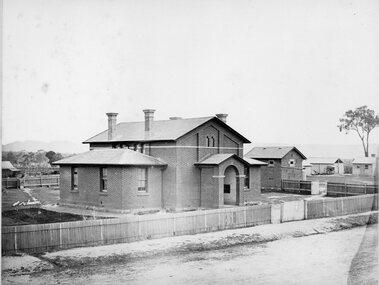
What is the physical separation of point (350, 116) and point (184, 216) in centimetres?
812

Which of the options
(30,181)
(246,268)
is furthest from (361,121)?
(30,181)

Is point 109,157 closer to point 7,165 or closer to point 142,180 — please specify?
point 142,180

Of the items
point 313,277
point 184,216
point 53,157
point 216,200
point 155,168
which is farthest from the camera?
point 216,200

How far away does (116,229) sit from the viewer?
15781 millimetres

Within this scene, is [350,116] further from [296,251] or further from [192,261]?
[192,261]

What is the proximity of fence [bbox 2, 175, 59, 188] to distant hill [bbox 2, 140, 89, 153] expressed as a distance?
3.13 feet

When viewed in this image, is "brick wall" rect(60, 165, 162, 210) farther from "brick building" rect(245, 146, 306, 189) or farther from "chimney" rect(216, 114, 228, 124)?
"brick building" rect(245, 146, 306, 189)

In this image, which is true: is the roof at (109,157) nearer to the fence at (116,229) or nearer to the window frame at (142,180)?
the window frame at (142,180)

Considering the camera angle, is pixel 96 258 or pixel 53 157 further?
pixel 53 157

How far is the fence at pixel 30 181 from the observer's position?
1220 centimetres

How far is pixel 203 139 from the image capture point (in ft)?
85.0

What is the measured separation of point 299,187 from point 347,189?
412 cm

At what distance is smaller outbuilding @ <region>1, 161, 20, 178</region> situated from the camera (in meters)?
11.5

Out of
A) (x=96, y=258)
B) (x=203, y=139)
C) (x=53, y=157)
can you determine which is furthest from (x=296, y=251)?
(x=203, y=139)
